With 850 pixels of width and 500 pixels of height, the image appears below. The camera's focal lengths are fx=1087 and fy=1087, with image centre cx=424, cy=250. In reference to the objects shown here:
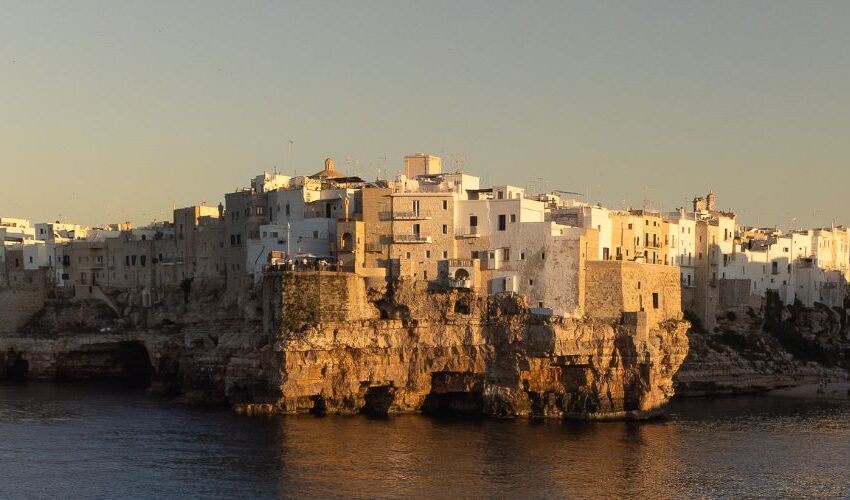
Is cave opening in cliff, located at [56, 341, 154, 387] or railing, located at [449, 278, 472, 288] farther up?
railing, located at [449, 278, 472, 288]

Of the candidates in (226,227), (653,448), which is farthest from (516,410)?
(226,227)

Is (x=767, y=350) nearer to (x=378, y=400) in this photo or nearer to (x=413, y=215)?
(x=413, y=215)

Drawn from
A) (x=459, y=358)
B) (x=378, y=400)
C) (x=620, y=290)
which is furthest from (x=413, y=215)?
(x=620, y=290)

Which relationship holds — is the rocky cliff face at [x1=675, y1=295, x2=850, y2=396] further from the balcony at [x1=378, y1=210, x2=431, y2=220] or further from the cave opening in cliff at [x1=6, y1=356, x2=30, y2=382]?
the cave opening in cliff at [x1=6, y1=356, x2=30, y2=382]

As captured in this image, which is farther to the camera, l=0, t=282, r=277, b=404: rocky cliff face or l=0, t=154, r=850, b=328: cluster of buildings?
l=0, t=282, r=277, b=404: rocky cliff face

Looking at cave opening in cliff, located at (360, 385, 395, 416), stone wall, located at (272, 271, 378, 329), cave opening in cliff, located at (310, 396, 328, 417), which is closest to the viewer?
Result: stone wall, located at (272, 271, 378, 329)

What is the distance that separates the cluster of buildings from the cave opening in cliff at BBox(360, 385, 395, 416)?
6.74 meters

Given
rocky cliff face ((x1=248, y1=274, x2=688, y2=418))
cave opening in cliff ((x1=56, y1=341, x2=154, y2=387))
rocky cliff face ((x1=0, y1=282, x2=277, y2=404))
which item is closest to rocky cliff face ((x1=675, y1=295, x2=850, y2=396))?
rocky cliff face ((x1=248, y1=274, x2=688, y2=418))

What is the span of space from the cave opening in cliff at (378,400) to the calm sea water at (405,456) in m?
1.67

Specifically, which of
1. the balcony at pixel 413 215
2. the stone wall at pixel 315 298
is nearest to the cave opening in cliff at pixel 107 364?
the stone wall at pixel 315 298

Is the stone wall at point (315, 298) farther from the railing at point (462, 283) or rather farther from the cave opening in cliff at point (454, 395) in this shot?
the cave opening in cliff at point (454, 395)

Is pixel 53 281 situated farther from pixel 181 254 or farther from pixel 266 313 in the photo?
pixel 266 313

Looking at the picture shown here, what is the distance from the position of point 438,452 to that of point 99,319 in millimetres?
43583

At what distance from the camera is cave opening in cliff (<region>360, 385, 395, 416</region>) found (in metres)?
61.4
